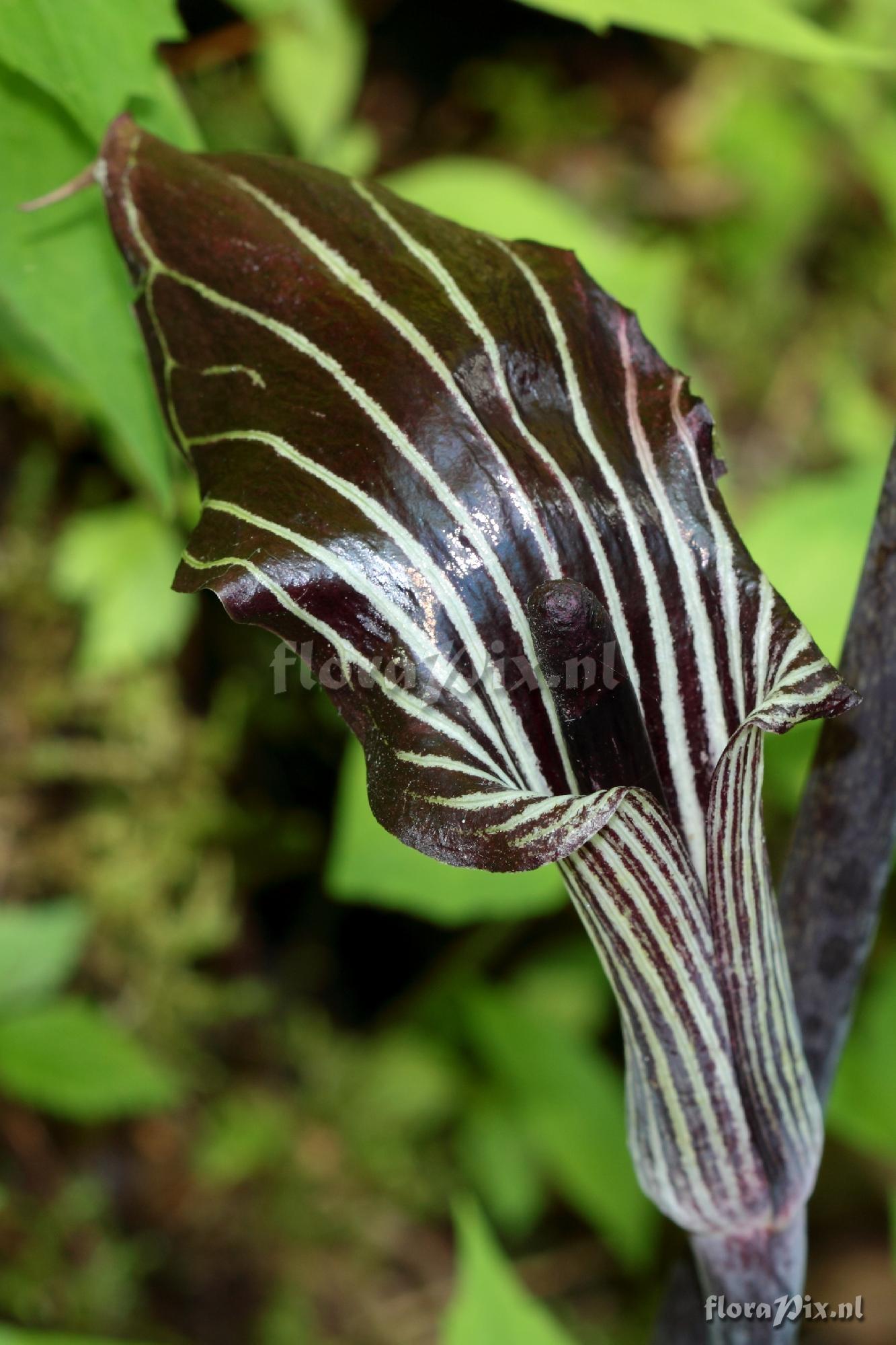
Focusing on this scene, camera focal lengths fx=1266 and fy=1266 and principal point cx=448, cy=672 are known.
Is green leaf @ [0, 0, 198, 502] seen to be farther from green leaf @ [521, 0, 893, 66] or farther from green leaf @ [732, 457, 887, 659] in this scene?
green leaf @ [732, 457, 887, 659]

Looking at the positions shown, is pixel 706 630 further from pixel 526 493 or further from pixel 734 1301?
pixel 734 1301

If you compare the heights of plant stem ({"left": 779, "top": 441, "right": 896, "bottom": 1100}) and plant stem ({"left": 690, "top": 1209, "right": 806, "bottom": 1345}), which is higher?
plant stem ({"left": 779, "top": 441, "right": 896, "bottom": 1100})

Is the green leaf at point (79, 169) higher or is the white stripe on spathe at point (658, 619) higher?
the green leaf at point (79, 169)

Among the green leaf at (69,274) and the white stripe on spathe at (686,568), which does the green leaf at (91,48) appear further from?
the white stripe on spathe at (686,568)

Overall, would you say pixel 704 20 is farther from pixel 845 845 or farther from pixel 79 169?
pixel 845 845

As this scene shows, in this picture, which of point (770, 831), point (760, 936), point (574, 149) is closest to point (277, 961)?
point (770, 831)

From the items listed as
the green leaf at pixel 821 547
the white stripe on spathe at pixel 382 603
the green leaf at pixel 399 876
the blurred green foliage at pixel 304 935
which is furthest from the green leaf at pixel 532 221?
the white stripe on spathe at pixel 382 603

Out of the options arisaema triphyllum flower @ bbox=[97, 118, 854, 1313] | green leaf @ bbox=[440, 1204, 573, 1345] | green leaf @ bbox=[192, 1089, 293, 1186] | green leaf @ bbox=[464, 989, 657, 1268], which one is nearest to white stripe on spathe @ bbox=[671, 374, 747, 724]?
arisaema triphyllum flower @ bbox=[97, 118, 854, 1313]
